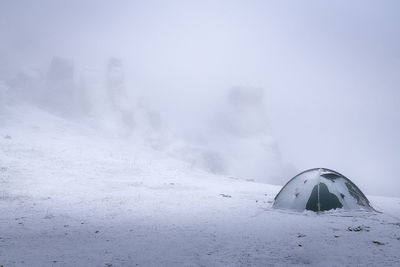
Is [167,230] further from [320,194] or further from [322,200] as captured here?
[320,194]

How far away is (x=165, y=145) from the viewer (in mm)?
172375

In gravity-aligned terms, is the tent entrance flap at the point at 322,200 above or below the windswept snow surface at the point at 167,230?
above

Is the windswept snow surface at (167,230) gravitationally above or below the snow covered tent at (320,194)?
below

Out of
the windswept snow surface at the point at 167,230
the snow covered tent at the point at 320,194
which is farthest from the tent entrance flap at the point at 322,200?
the windswept snow surface at the point at 167,230

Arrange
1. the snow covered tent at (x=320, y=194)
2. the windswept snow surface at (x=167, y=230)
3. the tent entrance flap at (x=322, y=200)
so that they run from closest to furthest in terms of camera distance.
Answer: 1. the windswept snow surface at (x=167, y=230)
2. the tent entrance flap at (x=322, y=200)
3. the snow covered tent at (x=320, y=194)

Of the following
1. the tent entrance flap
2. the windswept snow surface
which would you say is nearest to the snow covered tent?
the tent entrance flap

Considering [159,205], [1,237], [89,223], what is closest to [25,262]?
[1,237]

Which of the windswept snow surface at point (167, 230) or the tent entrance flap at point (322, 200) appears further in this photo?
the tent entrance flap at point (322, 200)

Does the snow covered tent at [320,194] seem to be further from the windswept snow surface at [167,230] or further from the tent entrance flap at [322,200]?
the windswept snow surface at [167,230]

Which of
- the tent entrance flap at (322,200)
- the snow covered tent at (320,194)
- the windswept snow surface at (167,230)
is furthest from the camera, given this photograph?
the snow covered tent at (320,194)

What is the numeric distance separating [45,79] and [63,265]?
166164 millimetres

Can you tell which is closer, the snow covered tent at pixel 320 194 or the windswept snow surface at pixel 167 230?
the windswept snow surface at pixel 167 230

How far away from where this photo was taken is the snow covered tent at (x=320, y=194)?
48.7 feet

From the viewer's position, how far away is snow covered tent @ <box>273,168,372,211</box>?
14836 mm
